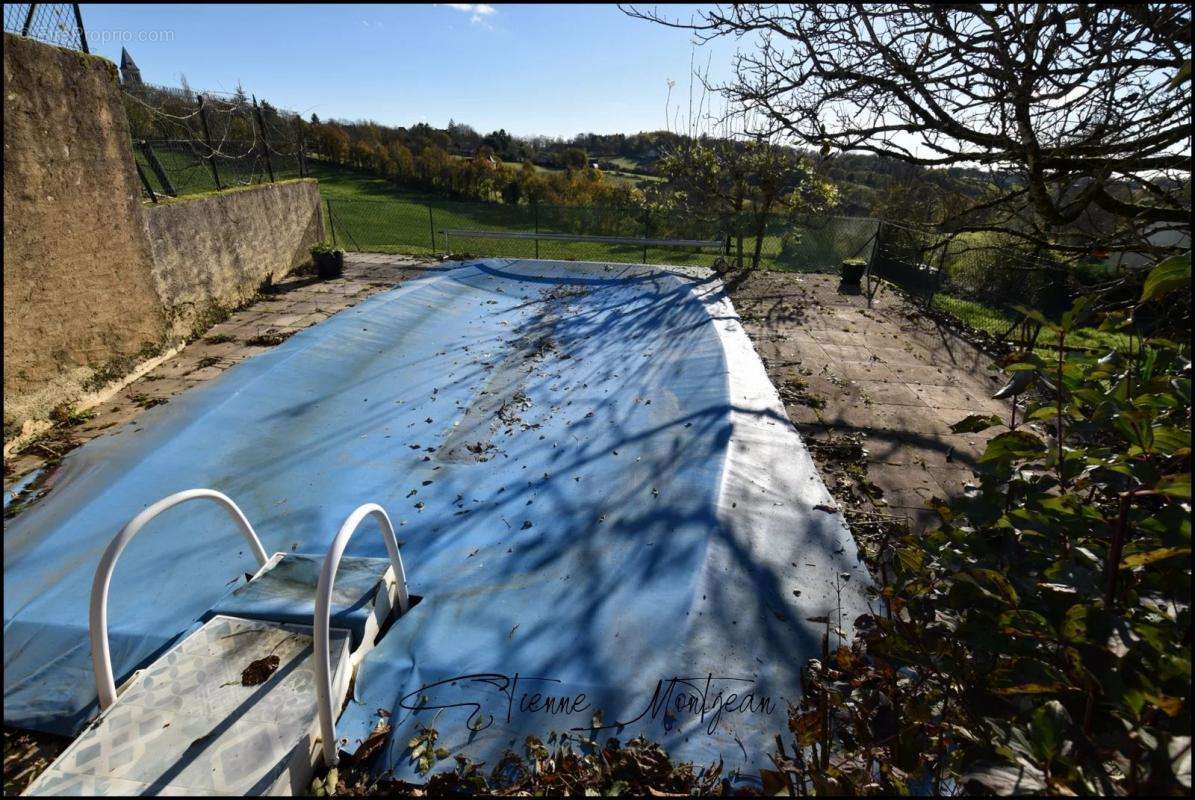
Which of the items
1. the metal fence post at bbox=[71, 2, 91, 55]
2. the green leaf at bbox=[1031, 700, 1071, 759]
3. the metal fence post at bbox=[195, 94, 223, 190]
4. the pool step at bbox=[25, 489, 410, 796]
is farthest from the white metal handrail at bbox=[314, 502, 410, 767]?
the metal fence post at bbox=[195, 94, 223, 190]

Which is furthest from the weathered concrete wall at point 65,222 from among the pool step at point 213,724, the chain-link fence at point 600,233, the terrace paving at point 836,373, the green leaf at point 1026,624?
the chain-link fence at point 600,233

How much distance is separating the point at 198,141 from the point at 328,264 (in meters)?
2.99

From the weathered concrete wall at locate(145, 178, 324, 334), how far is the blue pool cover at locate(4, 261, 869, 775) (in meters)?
2.11

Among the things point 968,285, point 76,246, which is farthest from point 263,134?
point 968,285

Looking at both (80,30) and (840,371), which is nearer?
(80,30)

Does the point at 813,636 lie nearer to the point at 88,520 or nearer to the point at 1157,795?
the point at 1157,795

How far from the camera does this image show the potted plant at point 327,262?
36.7ft

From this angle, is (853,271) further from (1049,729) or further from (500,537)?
(1049,729)

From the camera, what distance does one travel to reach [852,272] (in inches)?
473

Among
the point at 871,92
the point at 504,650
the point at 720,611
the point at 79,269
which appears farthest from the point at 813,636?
the point at 79,269

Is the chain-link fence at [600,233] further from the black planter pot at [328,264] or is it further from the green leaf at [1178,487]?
the green leaf at [1178,487]

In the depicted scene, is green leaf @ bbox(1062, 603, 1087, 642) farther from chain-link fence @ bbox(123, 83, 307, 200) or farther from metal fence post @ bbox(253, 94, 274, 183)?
metal fence post @ bbox(253, 94, 274, 183)

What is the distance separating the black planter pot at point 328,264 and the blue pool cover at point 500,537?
5008mm

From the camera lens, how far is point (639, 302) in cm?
1018
